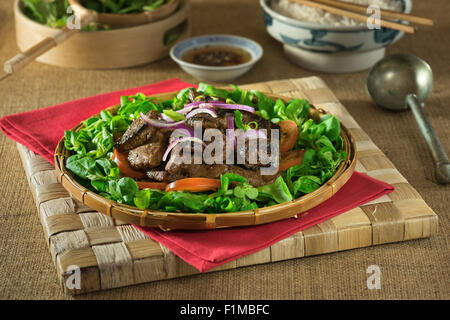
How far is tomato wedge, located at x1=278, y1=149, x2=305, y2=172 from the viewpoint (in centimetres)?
230

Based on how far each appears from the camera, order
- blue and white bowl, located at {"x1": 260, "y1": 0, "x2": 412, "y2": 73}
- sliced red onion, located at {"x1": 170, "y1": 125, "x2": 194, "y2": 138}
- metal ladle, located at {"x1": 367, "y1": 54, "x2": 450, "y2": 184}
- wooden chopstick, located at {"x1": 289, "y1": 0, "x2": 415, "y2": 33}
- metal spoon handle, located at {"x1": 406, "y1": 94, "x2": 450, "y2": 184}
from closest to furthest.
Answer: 1. sliced red onion, located at {"x1": 170, "y1": 125, "x2": 194, "y2": 138}
2. metal spoon handle, located at {"x1": 406, "y1": 94, "x2": 450, "y2": 184}
3. metal ladle, located at {"x1": 367, "y1": 54, "x2": 450, "y2": 184}
4. wooden chopstick, located at {"x1": 289, "y1": 0, "x2": 415, "y2": 33}
5. blue and white bowl, located at {"x1": 260, "y1": 0, "x2": 412, "y2": 73}

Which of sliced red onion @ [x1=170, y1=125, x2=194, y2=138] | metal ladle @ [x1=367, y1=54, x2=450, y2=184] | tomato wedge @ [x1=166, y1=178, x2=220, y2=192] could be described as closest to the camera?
tomato wedge @ [x1=166, y1=178, x2=220, y2=192]

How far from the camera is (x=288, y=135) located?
2402 mm

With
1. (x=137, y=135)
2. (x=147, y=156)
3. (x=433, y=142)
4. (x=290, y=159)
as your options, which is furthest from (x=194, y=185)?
(x=433, y=142)

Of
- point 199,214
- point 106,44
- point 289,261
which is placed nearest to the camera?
point 199,214

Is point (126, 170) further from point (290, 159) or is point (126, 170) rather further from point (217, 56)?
point (217, 56)

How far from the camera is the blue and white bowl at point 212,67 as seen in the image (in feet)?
11.3

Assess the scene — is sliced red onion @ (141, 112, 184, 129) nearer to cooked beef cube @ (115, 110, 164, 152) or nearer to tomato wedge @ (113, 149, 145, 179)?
cooked beef cube @ (115, 110, 164, 152)

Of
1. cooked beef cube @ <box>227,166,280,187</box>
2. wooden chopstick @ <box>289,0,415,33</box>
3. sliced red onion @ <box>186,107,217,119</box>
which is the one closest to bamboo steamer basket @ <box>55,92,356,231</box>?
cooked beef cube @ <box>227,166,280,187</box>

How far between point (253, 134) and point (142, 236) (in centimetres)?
54

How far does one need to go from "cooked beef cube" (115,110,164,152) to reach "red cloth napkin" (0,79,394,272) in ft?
1.12

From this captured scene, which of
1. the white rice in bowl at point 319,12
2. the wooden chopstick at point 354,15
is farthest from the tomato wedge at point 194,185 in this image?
the white rice in bowl at point 319,12

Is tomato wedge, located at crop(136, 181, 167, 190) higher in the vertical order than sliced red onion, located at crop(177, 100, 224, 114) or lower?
lower

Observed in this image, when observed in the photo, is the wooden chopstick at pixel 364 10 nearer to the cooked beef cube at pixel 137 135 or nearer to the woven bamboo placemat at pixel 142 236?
the woven bamboo placemat at pixel 142 236
